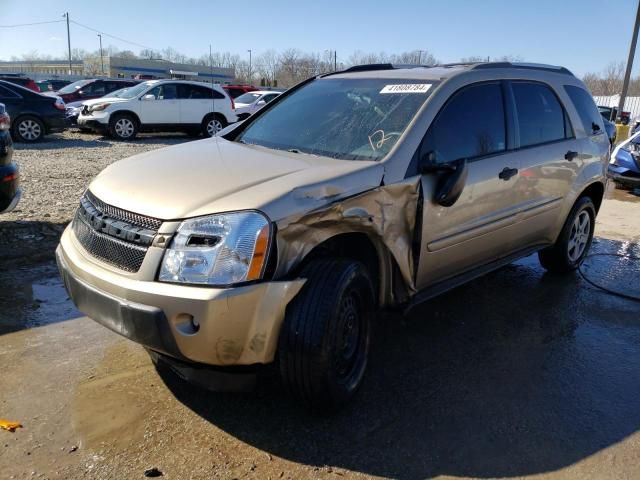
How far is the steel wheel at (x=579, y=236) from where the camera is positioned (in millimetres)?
5293

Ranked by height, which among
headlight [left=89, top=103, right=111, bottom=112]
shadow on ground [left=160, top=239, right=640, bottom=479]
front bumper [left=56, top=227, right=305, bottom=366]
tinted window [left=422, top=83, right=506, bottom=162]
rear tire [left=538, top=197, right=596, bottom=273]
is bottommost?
shadow on ground [left=160, top=239, right=640, bottom=479]

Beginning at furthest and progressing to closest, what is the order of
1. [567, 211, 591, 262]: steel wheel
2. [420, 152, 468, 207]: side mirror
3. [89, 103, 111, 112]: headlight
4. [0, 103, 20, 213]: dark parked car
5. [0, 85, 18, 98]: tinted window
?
[89, 103, 111, 112]: headlight → [0, 85, 18, 98]: tinted window → [567, 211, 591, 262]: steel wheel → [0, 103, 20, 213]: dark parked car → [420, 152, 468, 207]: side mirror

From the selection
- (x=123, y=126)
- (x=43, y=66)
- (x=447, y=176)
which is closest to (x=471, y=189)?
(x=447, y=176)

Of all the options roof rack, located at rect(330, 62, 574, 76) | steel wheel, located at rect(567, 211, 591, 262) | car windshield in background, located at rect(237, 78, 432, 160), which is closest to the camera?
car windshield in background, located at rect(237, 78, 432, 160)

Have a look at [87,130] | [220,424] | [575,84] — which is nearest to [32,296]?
[220,424]

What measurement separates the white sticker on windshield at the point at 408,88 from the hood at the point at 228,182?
0.81m

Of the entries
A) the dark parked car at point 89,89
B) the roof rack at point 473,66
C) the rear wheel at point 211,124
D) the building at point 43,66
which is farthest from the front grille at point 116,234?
the building at point 43,66

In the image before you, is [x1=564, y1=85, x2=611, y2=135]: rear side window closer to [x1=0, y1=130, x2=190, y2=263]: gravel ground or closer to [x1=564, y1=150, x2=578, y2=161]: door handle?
[x1=564, y1=150, x2=578, y2=161]: door handle

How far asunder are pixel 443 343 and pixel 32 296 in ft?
10.4

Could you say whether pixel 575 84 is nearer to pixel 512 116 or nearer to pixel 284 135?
pixel 512 116

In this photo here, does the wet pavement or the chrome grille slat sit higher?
the chrome grille slat

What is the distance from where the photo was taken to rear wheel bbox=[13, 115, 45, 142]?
13.2 metres

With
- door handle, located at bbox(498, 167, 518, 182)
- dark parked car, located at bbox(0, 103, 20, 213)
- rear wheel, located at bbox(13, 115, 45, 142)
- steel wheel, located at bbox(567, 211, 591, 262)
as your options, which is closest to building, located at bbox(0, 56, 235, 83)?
rear wheel, located at bbox(13, 115, 45, 142)

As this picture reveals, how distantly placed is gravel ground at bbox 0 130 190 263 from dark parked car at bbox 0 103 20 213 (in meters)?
0.49
